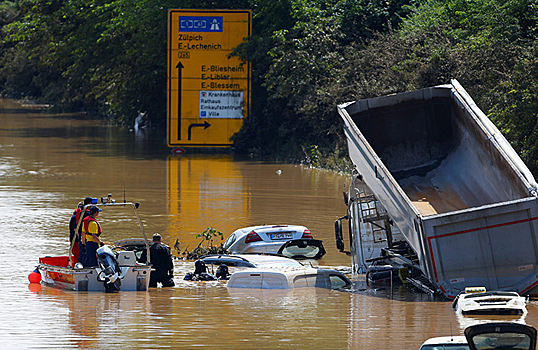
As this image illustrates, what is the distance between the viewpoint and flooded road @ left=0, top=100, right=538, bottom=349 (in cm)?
1279

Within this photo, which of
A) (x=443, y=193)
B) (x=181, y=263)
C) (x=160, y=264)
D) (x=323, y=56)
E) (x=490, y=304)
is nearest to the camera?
(x=490, y=304)

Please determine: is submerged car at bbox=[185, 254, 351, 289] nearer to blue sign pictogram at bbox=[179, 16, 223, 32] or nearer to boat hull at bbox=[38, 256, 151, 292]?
boat hull at bbox=[38, 256, 151, 292]

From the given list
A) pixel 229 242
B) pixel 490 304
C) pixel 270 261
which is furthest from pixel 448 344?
pixel 229 242

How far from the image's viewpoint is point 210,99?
3619 cm

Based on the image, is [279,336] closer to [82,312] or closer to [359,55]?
[82,312]

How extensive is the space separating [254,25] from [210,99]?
640 cm

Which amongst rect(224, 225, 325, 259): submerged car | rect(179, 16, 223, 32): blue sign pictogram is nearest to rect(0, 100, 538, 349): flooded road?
rect(224, 225, 325, 259): submerged car

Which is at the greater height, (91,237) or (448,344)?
(91,237)

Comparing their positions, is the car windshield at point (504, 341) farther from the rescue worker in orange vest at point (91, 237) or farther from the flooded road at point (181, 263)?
the rescue worker in orange vest at point (91, 237)

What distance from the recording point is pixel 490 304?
12.5 meters

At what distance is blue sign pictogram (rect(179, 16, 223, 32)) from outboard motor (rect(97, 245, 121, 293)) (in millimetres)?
19966

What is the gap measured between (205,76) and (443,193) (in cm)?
1704

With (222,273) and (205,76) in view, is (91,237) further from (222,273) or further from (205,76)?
(205,76)

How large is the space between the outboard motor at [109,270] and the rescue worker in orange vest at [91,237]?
0.33 meters
